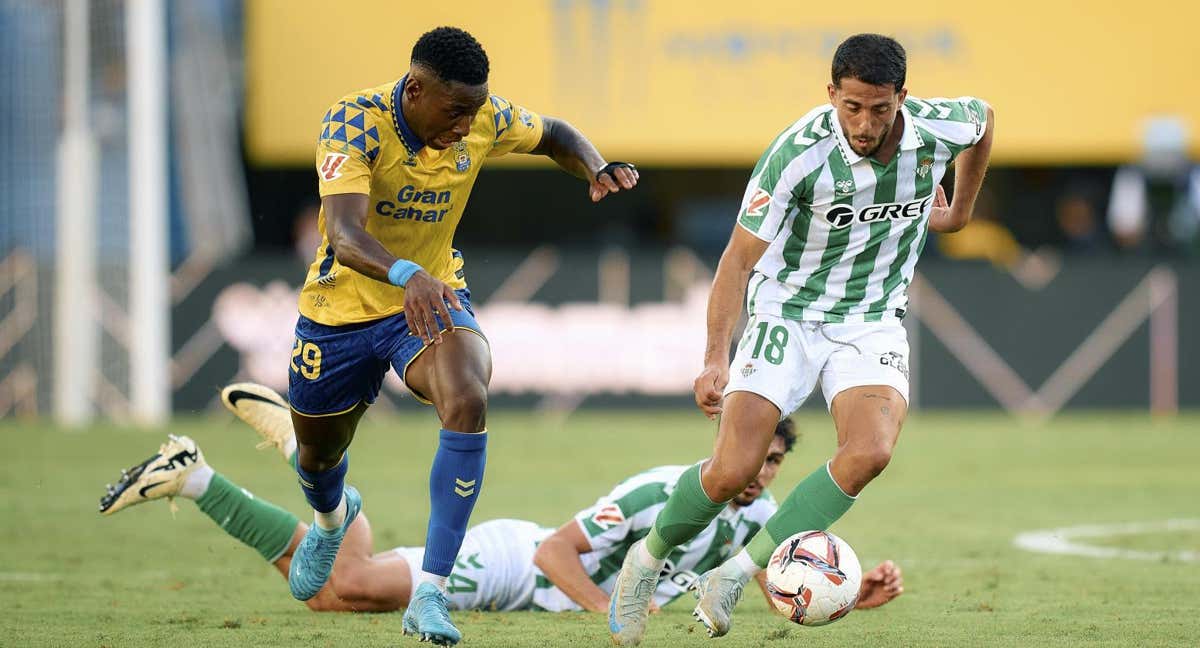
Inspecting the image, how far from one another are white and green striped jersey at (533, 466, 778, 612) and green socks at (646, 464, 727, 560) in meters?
0.62

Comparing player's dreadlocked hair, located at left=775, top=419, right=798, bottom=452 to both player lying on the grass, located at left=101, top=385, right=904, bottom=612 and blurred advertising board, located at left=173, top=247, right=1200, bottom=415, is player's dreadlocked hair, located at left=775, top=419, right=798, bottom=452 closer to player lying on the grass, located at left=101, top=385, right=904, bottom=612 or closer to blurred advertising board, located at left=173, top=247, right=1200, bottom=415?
player lying on the grass, located at left=101, top=385, right=904, bottom=612

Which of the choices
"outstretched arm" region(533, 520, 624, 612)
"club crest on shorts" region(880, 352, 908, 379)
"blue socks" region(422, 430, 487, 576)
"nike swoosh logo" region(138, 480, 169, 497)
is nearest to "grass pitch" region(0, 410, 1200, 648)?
"outstretched arm" region(533, 520, 624, 612)

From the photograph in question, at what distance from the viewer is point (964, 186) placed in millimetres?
6840

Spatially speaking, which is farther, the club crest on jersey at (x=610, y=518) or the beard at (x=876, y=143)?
the club crest on jersey at (x=610, y=518)

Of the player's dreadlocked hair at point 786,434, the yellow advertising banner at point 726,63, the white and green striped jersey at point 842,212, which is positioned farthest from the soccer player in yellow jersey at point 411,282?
the yellow advertising banner at point 726,63

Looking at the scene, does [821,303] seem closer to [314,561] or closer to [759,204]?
[759,204]

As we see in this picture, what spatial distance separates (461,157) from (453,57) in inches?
21.1

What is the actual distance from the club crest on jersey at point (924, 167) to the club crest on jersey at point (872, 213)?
98 mm

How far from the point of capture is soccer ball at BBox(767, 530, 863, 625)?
587 centimetres

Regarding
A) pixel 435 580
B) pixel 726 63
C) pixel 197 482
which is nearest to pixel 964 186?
pixel 435 580

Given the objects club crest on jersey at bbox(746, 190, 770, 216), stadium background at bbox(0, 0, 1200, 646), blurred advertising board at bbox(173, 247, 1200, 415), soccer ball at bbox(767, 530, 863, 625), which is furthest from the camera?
blurred advertising board at bbox(173, 247, 1200, 415)

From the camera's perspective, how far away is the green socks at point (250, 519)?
7332 mm

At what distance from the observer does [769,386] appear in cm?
614

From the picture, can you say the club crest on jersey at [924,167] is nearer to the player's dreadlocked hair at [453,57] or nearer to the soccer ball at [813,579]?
the soccer ball at [813,579]
